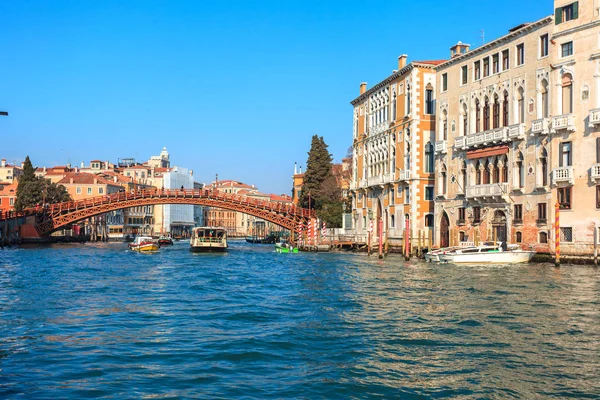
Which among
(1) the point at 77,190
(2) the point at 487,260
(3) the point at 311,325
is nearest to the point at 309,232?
(2) the point at 487,260

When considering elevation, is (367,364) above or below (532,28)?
below

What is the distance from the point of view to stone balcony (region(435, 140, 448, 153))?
99.0 ft

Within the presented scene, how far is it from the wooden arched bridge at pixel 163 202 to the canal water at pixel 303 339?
83.3ft

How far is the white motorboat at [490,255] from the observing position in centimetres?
2292

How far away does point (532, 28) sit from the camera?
24.4 meters

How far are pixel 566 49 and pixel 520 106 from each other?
2813 mm

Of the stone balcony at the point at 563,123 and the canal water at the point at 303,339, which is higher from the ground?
the stone balcony at the point at 563,123

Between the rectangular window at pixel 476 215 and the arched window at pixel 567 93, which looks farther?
the rectangular window at pixel 476 215

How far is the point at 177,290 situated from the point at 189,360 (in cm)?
787

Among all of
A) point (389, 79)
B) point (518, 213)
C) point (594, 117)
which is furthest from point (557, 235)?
point (389, 79)

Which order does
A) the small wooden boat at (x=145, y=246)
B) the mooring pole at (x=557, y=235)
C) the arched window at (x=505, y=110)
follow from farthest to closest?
the small wooden boat at (x=145, y=246) < the arched window at (x=505, y=110) < the mooring pole at (x=557, y=235)

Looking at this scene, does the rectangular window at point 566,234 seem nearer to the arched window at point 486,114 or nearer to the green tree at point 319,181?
the arched window at point 486,114

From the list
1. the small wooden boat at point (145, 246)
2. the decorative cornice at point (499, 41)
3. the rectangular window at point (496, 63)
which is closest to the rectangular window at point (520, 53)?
the decorative cornice at point (499, 41)

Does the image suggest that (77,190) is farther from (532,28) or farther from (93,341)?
(93,341)
